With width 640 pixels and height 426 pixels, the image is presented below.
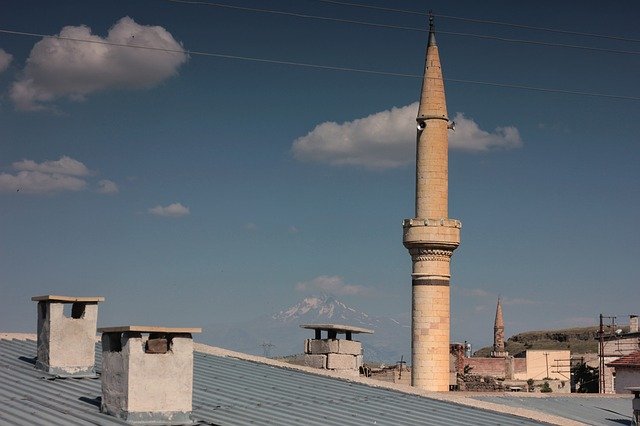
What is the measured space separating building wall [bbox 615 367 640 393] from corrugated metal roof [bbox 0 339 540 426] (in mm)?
28460

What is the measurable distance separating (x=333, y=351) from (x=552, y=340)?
344ft

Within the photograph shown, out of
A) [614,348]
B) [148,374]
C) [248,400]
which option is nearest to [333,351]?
[248,400]

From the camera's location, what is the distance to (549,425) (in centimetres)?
1519

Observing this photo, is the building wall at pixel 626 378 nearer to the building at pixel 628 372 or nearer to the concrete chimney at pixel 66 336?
the building at pixel 628 372

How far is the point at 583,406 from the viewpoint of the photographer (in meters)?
26.3

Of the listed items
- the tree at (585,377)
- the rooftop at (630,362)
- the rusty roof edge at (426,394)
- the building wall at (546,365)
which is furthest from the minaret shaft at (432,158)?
the building wall at (546,365)

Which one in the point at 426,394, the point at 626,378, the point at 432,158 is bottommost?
the point at 626,378

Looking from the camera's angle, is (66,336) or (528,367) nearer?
(66,336)

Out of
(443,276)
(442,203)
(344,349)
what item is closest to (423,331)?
(443,276)

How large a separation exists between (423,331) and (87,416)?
83.7 ft

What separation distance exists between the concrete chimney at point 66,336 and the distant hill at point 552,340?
97198 mm

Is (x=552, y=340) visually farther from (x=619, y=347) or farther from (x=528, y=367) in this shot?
(x=619, y=347)

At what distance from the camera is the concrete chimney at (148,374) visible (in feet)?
37.6

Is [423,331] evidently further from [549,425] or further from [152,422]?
[152,422]
